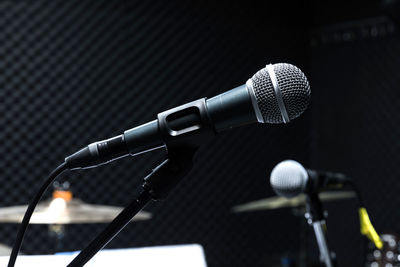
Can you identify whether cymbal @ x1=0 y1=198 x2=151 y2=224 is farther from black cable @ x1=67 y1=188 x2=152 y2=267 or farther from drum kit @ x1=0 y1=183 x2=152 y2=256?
black cable @ x1=67 y1=188 x2=152 y2=267

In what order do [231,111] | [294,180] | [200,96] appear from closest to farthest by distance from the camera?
[231,111] → [294,180] → [200,96]

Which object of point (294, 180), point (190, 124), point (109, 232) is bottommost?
point (294, 180)

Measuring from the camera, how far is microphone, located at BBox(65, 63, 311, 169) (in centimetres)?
58

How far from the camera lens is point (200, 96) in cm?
344

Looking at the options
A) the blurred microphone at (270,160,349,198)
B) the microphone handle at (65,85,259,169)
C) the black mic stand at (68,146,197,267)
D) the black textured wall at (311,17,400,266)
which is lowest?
the black textured wall at (311,17,400,266)

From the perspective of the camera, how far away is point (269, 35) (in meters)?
3.77

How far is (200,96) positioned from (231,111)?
287 centimetres

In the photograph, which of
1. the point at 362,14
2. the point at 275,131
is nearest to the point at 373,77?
the point at 362,14

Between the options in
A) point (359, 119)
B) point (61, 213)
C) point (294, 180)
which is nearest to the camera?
point (294, 180)

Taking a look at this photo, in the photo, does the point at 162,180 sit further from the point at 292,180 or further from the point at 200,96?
the point at 200,96

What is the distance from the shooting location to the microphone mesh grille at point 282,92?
57 centimetres

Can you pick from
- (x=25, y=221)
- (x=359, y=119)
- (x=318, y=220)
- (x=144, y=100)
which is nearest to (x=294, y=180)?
(x=318, y=220)

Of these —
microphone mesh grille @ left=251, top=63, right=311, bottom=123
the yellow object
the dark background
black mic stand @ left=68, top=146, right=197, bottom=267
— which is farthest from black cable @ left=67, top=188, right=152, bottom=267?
the dark background

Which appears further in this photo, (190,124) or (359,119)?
(359,119)
